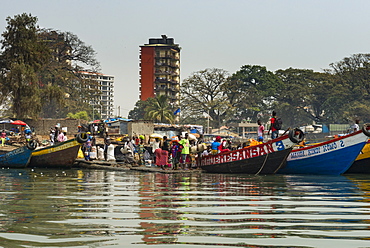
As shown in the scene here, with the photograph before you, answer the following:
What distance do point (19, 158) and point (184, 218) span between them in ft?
63.5

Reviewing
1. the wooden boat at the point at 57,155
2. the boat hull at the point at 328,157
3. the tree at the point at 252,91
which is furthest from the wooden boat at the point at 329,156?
the tree at the point at 252,91

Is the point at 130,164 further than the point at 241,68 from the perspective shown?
No

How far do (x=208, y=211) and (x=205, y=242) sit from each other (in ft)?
9.26

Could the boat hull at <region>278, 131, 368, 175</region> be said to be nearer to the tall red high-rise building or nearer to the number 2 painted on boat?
the number 2 painted on boat

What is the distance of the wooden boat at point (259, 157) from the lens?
19078 millimetres

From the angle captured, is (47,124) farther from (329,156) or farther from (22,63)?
(329,156)

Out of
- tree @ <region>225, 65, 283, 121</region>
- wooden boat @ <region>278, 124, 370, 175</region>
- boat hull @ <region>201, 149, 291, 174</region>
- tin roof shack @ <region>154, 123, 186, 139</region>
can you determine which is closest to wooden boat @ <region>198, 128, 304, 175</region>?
boat hull @ <region>201, 149, 291, 174</region>

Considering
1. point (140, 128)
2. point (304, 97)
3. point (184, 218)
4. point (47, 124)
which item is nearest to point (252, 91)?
point (304, 97)

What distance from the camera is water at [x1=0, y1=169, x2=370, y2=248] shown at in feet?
22.5

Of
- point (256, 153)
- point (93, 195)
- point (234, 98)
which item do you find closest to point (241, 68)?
point (234, 98)

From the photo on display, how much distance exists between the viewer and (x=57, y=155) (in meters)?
25.4

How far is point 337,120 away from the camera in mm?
83500

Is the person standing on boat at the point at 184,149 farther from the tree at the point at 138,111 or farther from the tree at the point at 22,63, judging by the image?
the tree at the point at 138,111

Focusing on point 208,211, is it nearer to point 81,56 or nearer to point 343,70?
point 81,56
